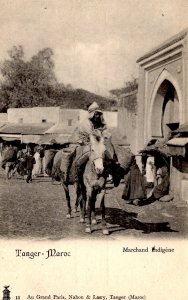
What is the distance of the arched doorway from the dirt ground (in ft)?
6.66

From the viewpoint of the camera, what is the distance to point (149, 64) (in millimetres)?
10172

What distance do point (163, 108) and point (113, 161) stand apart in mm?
4528

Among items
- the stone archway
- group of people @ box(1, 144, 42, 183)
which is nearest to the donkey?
the stone archway

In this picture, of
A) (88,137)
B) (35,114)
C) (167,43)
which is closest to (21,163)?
(35,114)

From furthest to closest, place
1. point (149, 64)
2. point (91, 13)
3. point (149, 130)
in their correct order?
point (149, 130) < point (149, 64) < point (91, 13)

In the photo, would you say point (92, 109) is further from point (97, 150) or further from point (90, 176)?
point (90, 176)

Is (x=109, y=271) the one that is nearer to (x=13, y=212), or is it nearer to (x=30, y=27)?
(x=13, y=212)

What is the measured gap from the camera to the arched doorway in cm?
1082

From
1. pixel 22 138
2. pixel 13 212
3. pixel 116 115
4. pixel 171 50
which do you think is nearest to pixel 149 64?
pixel 171 50

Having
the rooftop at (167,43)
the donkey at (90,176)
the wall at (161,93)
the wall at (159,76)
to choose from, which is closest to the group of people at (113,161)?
the donkey at (90,176)

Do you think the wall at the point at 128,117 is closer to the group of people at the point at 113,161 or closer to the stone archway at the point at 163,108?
the stone archway at the point at 163,108

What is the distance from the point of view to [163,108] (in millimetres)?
11383

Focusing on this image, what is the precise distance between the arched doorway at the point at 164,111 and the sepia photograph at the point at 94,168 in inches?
31.6

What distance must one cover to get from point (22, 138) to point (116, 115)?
22.9ft
